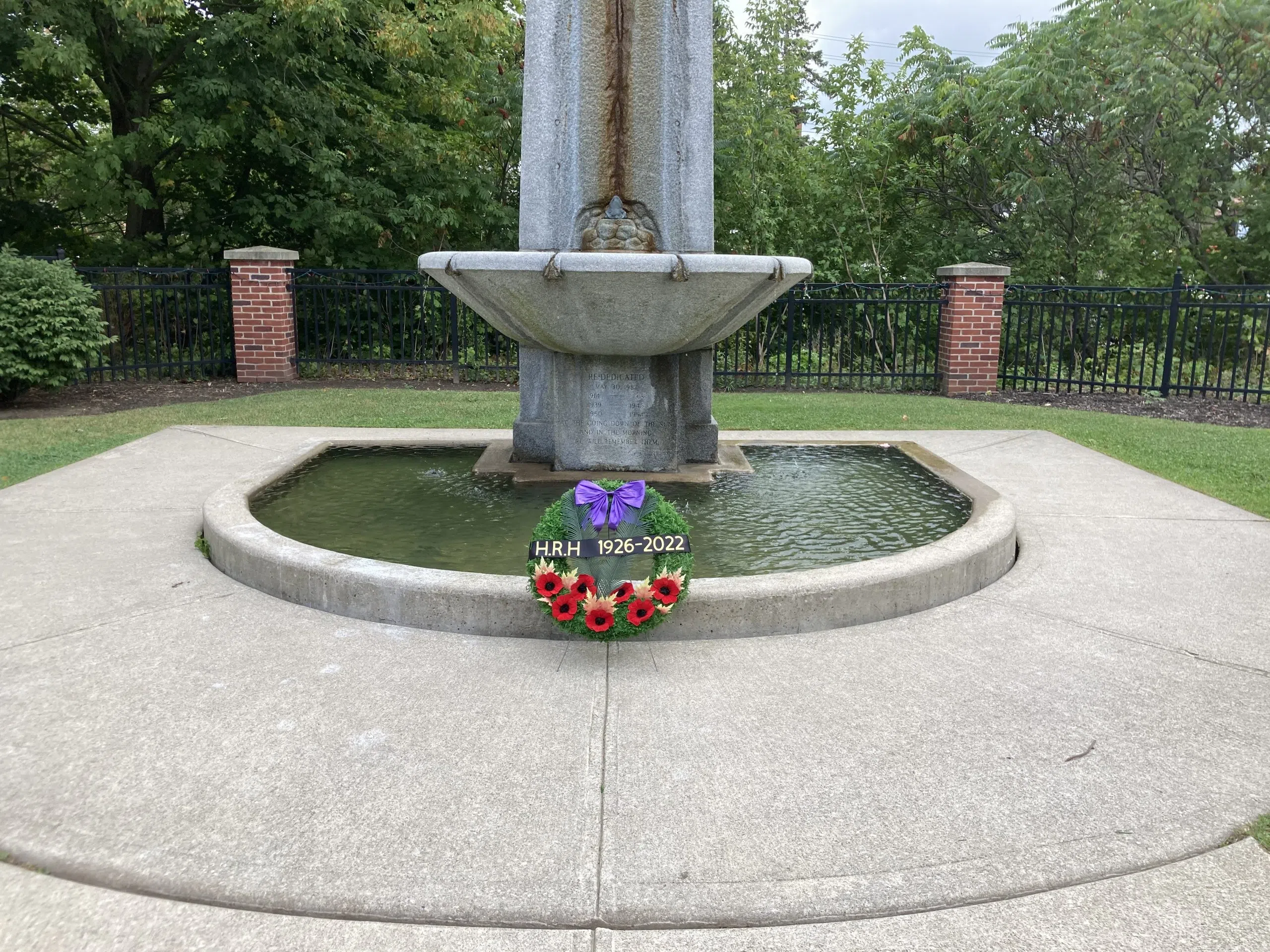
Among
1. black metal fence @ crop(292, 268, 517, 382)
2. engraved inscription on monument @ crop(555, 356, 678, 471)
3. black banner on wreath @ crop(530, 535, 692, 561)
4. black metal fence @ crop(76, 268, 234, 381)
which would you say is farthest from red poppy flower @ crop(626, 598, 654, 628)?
black metal fence @ crop(76, 268, 234, 381)

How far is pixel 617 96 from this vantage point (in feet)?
17.2

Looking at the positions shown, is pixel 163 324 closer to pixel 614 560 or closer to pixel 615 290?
pixel 615 290

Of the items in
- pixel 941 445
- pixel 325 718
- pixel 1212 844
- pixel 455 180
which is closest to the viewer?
pixel 1212 844

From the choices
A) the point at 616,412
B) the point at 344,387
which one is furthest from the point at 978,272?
the point at 344,387

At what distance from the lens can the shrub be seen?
9.34 meters

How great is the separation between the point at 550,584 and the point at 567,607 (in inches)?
3.6

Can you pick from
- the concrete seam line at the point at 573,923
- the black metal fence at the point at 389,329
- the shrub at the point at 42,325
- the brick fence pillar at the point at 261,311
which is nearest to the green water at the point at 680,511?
the concrete seam line at the point at 573,923

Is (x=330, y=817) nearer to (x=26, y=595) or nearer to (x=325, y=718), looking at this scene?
(x=325, y=718)

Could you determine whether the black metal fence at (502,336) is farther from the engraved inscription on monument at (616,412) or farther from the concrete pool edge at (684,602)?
the concrete pool edge at (684,602)

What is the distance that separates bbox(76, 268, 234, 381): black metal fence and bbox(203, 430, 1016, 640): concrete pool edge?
815 centimetres

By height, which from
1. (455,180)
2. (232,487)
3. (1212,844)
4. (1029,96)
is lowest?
(1212,844)

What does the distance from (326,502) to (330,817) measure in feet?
9.91

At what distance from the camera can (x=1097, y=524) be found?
512 cm

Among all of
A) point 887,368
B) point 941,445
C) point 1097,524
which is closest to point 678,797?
point 1097,524
